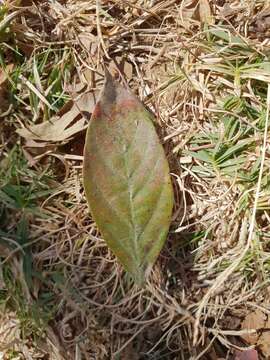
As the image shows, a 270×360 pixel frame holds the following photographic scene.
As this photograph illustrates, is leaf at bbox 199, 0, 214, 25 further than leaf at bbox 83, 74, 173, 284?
Yes

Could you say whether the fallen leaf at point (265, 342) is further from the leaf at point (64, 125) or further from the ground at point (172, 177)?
the leaf at point (64, 125)

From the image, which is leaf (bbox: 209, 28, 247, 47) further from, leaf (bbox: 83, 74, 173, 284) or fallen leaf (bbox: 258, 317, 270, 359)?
fallen leaf (bbox: 258, 317, 270, 359)

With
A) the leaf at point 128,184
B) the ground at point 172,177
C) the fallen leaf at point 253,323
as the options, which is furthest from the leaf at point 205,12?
the fallen leaf at point 253,323

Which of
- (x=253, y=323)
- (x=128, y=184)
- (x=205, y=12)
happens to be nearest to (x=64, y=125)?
(x=128, y=184)

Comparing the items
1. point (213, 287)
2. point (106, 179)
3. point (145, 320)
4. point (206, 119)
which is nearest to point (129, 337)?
point (145, 320)

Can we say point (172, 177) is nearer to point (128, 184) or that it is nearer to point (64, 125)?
point (128, 184)

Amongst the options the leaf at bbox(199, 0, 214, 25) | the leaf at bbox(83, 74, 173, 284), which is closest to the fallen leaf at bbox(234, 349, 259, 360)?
the leaf at bbox(83, 74, 173, 284)
